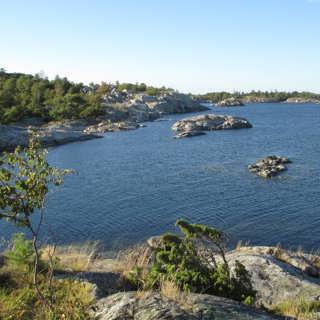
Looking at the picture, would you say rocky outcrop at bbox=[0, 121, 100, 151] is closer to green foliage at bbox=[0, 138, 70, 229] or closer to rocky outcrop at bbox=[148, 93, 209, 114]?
rocky outcrop at bbox=[148, 93, 209, 114]

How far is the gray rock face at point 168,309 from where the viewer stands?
8.66 meters

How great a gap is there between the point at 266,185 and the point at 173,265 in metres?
40.6

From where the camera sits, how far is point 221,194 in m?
47.3

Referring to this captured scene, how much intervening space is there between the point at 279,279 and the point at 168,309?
824 centimetres

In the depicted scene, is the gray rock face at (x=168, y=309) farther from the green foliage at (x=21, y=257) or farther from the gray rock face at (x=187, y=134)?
the gray rock face at (x=187, y=134)

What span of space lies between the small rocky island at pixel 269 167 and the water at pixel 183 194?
122 centimetres

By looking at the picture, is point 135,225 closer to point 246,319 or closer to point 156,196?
point 156,196

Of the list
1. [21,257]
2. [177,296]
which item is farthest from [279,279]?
[21,257]

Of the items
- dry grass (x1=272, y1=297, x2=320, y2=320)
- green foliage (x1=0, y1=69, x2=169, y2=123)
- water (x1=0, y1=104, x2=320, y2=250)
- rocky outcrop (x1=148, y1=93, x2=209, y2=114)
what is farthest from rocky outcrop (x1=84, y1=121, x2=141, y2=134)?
dry grass (x1=272, y1=297, x2=320, y2=320)

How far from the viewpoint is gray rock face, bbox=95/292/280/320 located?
866 centimetres

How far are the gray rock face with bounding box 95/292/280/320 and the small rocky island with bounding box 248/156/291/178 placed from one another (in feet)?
156

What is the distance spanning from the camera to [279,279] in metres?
15.8

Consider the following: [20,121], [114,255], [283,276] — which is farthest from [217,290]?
[20,121]

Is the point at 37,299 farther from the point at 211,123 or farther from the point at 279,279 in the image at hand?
the point at 211,123
